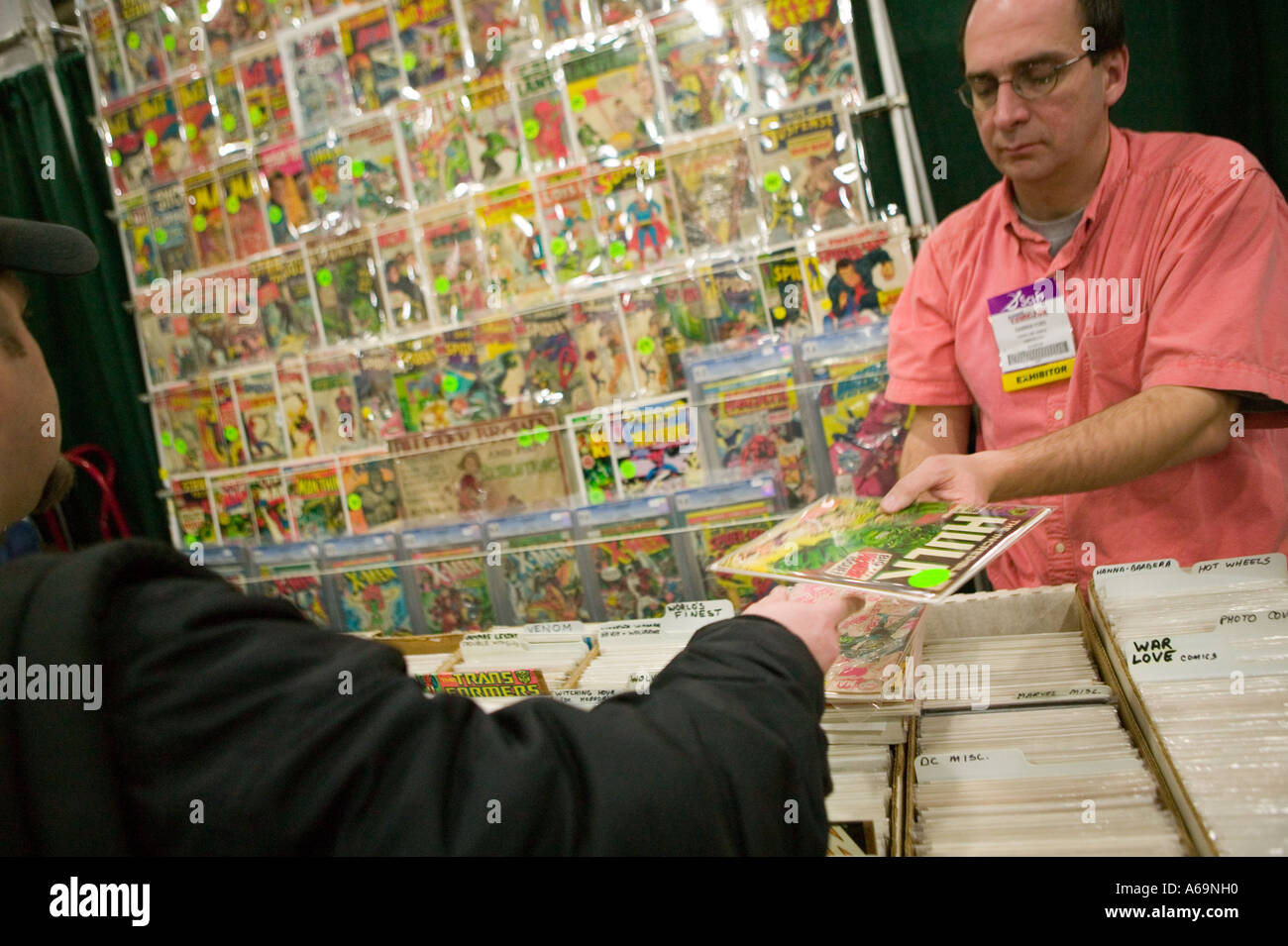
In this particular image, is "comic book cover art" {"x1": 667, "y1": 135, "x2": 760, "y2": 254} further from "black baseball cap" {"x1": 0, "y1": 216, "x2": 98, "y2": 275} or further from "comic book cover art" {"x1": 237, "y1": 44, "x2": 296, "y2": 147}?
"black baseball cap" {"x1": 0, "y1": 216, "x2": 98, "y2": 275}

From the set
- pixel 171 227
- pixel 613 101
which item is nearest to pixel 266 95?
pixel 171 227

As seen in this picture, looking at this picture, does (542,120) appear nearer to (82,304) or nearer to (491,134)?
(491,134)

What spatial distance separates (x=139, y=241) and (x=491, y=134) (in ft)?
5.71

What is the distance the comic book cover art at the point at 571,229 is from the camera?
2738 millimetres

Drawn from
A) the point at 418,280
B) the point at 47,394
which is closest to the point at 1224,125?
the point at 418,280

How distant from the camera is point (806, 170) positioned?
2.50 m

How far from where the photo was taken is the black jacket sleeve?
695 mm

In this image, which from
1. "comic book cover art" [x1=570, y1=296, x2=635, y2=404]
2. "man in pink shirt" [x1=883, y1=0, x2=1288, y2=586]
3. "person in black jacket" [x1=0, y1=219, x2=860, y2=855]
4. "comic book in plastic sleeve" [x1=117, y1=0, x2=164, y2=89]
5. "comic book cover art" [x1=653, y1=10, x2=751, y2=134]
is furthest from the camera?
"comic book in plastic sleeve" [x1=117, y1=0, x2=164, y2=89]

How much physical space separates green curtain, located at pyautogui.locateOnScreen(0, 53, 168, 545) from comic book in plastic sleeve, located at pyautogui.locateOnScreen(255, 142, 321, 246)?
98 cm

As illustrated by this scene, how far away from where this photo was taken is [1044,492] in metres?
1.61

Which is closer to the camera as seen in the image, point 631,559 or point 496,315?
point 631,559

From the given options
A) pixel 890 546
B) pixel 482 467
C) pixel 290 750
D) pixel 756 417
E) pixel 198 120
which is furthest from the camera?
pixel 198 120

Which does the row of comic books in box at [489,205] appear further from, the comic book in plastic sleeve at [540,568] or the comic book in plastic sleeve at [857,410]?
the comic book in plastic sleeve at [540,568]

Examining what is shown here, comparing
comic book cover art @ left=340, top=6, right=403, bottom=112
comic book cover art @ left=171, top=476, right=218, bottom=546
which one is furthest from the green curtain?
comic book cover art @ left=340, top=6, right=403, bottom=112
